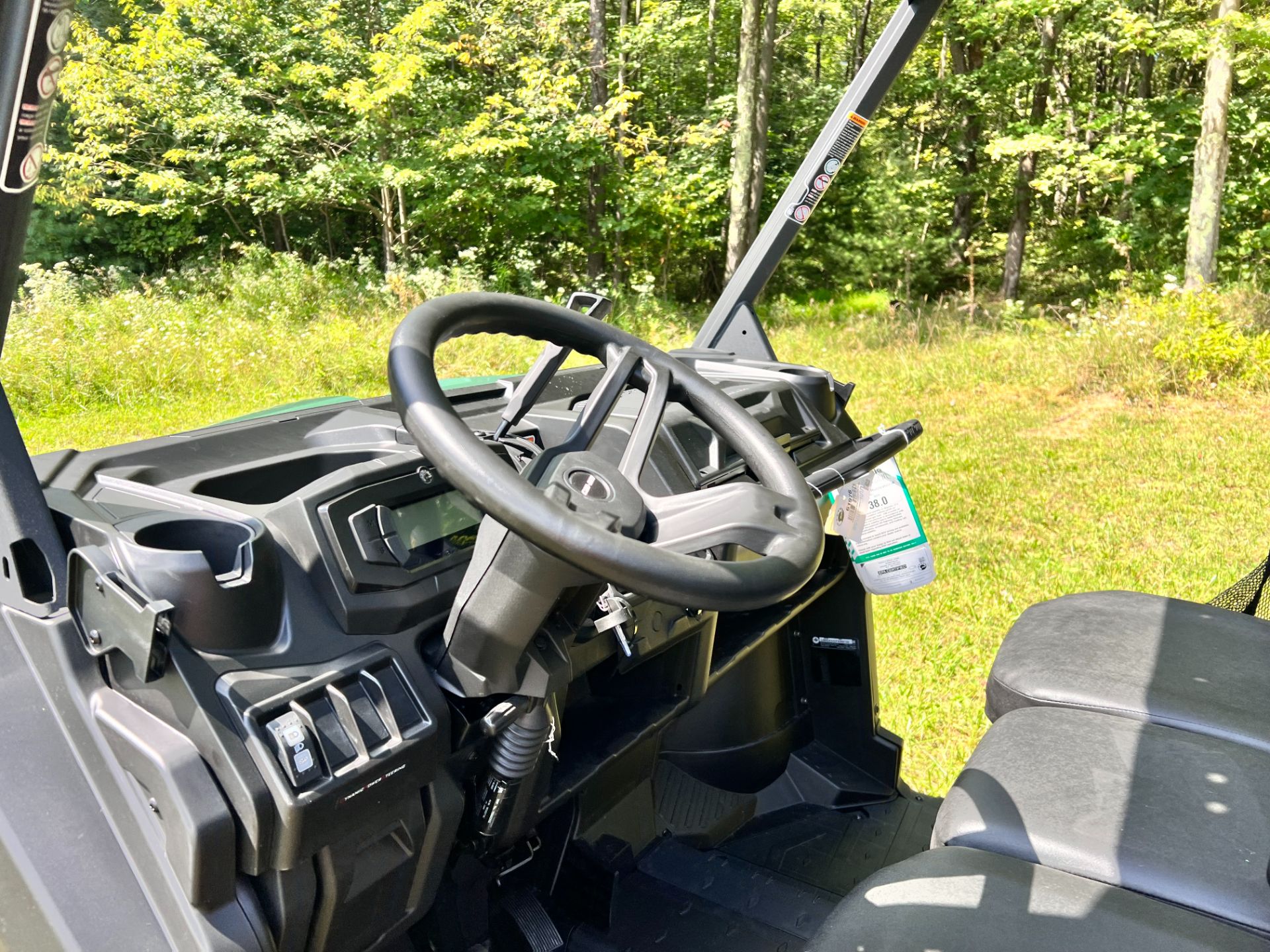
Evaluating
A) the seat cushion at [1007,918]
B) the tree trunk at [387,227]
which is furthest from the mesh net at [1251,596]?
the tree trunk at [387,227]

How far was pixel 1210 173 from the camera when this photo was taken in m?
9.30

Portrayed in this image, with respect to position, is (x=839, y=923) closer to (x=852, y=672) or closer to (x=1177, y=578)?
(x=852, y=672)

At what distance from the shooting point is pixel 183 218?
13.3 m

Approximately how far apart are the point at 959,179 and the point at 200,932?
16.5 m

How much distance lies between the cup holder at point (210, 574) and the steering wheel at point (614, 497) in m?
0.25

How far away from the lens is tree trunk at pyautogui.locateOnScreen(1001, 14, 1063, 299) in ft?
46.1

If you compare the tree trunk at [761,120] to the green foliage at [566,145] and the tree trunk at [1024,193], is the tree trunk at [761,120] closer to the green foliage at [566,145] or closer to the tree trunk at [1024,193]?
the green foliage at [566,145]

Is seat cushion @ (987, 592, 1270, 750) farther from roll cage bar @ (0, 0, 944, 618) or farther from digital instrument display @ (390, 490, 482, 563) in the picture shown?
roll cage bar @ (0, 0, 944, 618)

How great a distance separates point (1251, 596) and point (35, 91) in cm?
250

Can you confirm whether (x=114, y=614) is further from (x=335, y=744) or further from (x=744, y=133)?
(x=744, y=133)

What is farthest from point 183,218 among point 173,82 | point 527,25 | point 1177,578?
point 1177,578

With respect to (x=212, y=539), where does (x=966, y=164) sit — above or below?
above

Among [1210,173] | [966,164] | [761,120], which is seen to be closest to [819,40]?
[966,164]

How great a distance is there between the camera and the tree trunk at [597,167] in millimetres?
13727
